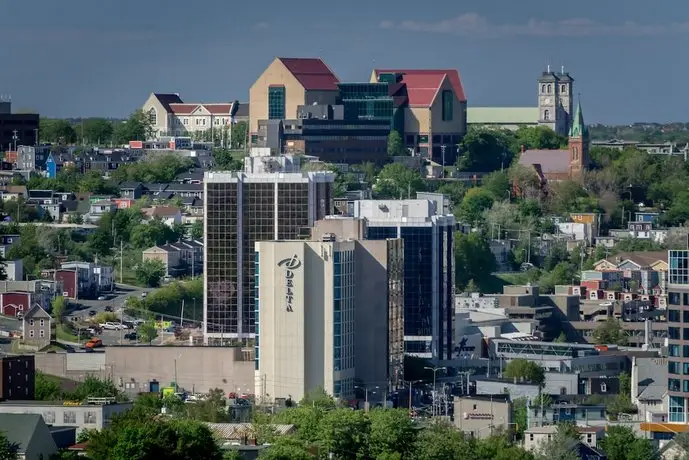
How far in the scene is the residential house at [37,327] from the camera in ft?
281

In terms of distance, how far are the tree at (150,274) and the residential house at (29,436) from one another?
152 feet

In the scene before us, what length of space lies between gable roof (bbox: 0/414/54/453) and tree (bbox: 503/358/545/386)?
24647mm

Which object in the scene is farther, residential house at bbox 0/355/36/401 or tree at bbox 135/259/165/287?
tree at bbox 135/259/165/287

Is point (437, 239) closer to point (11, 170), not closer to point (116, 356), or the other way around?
point (116, 356)

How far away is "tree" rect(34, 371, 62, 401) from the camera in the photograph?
68.8 m

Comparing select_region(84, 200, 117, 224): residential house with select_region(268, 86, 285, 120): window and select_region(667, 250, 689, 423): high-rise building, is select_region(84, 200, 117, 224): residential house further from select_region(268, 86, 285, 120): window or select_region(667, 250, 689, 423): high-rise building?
select_region(667, 250, 689, 423): high-rise building

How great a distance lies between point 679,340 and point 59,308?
28.5 m

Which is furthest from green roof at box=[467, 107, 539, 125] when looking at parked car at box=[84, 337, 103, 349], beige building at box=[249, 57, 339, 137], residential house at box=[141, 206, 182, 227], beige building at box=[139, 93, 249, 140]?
parked car at box=[84, 337, 103, 349]

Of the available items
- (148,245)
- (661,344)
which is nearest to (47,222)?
(148,245)

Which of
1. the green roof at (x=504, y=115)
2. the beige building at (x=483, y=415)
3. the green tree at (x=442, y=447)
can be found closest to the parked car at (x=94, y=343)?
the beige building at (x=483, y=415)

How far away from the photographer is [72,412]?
6038 cm

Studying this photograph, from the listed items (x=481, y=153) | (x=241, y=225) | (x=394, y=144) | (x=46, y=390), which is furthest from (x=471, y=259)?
(x=46, y=390)

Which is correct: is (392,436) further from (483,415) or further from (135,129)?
(135,129)

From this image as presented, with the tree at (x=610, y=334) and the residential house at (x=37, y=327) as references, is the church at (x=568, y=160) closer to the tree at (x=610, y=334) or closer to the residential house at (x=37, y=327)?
the tree at (x=610, y=334)
